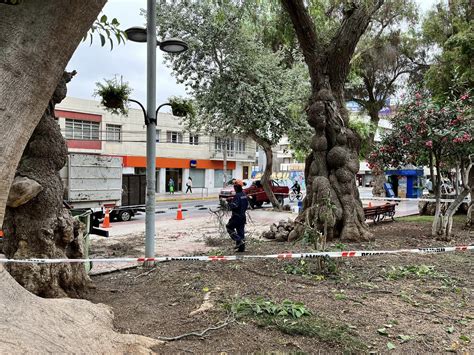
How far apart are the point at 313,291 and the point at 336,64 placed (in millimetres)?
6895

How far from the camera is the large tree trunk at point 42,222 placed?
4367 mm

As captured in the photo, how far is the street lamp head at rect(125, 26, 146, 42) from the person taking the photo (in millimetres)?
6758

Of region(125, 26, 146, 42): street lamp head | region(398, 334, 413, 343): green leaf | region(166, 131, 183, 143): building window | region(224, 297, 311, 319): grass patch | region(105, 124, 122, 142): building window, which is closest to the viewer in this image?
region(398, 334, 413, 343): green leaf

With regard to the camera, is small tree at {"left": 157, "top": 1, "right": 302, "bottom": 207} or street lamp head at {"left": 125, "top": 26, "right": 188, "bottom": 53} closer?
street lamp head at {"left": 125, "top": 26, "right": 188, "bottom": 53}

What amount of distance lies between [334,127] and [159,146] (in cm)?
2812

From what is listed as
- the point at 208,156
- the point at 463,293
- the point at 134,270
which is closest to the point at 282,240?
the point at 134,270

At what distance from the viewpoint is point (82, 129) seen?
3062 centimetres

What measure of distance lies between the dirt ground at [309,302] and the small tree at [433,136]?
2559 millimetres

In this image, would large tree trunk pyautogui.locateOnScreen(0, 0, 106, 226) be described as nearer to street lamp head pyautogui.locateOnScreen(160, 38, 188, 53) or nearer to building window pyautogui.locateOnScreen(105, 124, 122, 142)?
street lamp head pyautogui.locateOnScreen(160, 38, 188, 53)

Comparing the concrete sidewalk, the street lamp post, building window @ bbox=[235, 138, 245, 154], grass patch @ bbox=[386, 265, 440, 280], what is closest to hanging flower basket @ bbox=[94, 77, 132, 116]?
the street lamp post

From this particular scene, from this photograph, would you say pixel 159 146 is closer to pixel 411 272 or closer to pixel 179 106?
pixel 179 106

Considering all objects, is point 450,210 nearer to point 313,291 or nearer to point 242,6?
point 313,291

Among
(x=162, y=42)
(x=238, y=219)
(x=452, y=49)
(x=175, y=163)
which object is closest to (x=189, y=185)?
(x=175, y=163)

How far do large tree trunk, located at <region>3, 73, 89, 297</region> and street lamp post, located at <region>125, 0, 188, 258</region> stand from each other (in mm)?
2069
